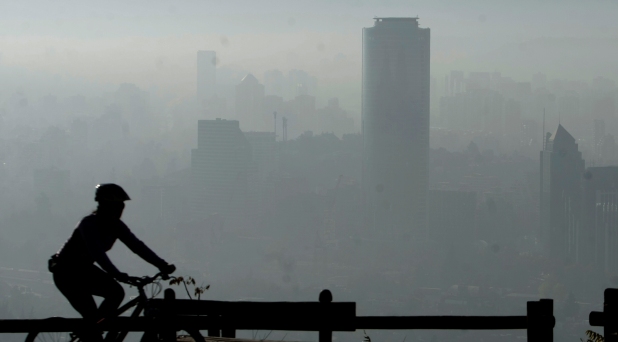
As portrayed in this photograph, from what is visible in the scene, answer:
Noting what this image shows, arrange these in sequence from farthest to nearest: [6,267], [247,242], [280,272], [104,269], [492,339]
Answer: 1. [247,242]
2. [280,272]
3. [6,267]
4. [492,339]
5. [104,269]

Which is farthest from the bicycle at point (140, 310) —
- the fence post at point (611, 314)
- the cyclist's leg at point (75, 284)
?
the fence post at point (611, 314)

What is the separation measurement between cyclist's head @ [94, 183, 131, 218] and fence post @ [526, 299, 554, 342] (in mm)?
Result: 2966

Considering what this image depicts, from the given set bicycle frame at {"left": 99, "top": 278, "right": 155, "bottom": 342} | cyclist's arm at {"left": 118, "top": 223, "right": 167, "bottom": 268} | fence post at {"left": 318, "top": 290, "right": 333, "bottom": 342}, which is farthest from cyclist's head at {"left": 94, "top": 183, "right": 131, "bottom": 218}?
fence post at {"left": 318, "top": 290, "right": 333, "bottom": 342}

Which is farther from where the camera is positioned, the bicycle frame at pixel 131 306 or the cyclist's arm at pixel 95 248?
the bicycle frame at pixel 131 306

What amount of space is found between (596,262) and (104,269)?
18168 cm

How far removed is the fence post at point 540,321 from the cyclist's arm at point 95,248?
9.58 ft

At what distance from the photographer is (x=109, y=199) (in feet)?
16.1

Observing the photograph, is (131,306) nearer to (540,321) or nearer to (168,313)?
(168,313)

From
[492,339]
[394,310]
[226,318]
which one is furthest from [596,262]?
[226,318]

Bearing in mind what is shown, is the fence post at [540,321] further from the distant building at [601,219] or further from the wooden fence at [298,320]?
the distant building at [601,219]

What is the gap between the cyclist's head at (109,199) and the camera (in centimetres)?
490

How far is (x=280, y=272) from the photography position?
6314 inches

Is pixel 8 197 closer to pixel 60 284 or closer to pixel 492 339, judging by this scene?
pixel 492 339

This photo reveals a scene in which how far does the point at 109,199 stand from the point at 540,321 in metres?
3.15
